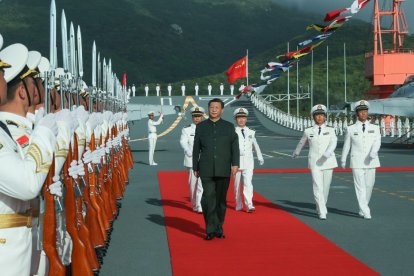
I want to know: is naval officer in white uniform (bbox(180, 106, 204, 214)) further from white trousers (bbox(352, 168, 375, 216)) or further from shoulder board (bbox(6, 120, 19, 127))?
shoulder board (bbox(6, 120, 19, 127))

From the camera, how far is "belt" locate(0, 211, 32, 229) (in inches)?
153

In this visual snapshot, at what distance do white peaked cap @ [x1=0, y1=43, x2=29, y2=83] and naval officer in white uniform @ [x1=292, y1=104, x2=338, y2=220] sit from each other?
29.7ft

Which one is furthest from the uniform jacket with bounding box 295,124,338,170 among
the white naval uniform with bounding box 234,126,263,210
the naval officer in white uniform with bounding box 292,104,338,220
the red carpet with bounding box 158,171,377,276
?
the white naval uniform with bounding box 234,126,263,210

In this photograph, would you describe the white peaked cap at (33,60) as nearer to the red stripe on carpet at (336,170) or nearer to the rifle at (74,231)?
the rifle at (74,231)

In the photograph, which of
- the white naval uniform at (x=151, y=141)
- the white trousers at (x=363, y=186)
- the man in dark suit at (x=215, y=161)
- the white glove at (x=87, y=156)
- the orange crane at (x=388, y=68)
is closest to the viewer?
the white glove at (x=87, y=156)

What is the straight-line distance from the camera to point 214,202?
11336 mm

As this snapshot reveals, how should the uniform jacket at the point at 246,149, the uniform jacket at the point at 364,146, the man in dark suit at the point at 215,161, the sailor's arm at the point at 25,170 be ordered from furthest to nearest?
the uniform jacket at the point at 246,149, the uniform jacket at the point at 364,146, the man in dark suit at the point at 215,161, the sailor's arm at the point at 25,170

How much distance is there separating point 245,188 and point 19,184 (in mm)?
10888

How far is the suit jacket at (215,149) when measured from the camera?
1151cm

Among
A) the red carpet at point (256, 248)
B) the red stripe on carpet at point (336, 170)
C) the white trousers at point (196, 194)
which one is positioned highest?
the white trousers at point (196, 194)

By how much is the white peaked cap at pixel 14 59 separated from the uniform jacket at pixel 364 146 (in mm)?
9496

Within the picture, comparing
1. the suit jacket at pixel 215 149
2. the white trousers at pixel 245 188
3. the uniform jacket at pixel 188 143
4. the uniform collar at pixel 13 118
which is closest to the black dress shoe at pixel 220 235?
the suit jacket at pixel 215 149

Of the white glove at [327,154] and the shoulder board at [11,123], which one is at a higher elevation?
the shoulder board at [11,123]

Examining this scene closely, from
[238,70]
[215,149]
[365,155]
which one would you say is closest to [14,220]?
[215,149]
